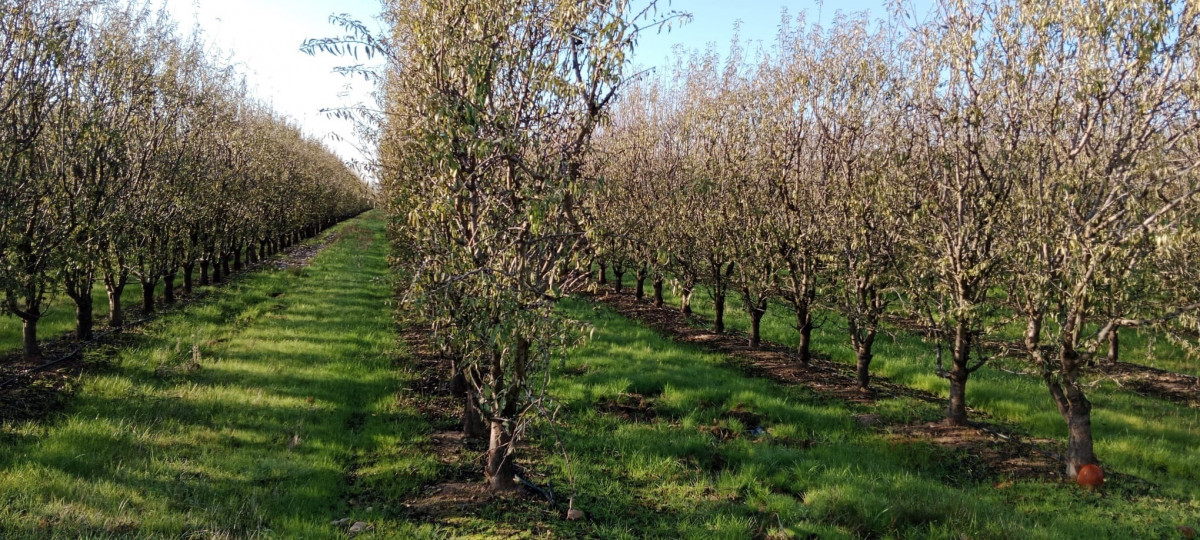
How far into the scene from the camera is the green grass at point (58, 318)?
11505 millimetres

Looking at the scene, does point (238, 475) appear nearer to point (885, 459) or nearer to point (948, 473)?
point (885, 459)

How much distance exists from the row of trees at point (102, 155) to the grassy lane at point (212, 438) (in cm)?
182

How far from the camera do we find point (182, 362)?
33.5 ft

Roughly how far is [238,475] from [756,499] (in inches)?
216

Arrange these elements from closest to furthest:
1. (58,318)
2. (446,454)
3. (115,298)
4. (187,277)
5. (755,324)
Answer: (446,454)
(115,298)
(58,318)
(755,324)
(187,277)

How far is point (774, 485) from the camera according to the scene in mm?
6922

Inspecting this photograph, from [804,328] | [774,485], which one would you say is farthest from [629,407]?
[804,328]

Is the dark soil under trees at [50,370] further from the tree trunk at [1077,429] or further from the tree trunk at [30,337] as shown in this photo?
the tree trunk at [1077,429]

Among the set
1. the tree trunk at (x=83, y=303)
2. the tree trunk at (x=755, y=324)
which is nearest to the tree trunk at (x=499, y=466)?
the tree trunk at (x=755, y=324)

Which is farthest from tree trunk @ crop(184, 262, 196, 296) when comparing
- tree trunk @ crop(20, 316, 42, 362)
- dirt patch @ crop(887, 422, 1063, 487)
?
dirt patch @ crop(887, 422, 1063, 487)

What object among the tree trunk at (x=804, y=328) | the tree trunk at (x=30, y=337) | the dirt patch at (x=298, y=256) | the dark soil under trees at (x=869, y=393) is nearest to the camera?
the dark soil under trees at (x=869, y=393)

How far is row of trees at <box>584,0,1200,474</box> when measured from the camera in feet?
21.9

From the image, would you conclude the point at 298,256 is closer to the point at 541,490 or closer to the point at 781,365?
the point at 781,365

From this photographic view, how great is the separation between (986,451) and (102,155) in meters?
15.4
